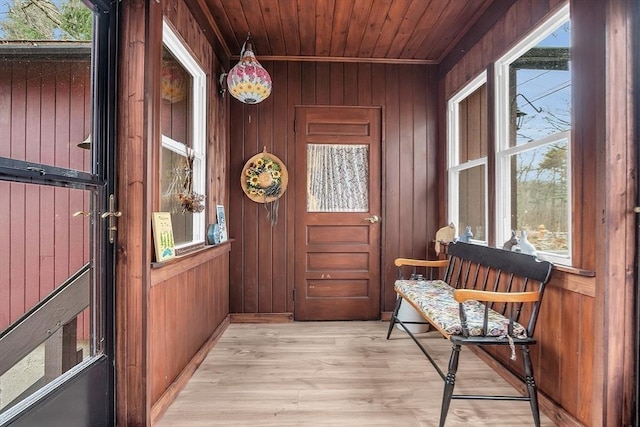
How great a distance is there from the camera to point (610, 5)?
152cm

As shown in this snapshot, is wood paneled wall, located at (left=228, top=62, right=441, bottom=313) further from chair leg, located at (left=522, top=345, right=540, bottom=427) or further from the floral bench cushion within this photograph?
chair leg, located at (left=522, top=345, right=540, bottom=427)

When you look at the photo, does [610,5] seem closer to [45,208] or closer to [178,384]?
[45,208]

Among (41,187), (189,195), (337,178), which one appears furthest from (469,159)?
(41,187)

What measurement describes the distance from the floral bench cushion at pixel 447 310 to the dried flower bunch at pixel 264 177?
1.44 meters

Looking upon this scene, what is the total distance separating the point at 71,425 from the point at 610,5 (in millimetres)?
Result: 2886

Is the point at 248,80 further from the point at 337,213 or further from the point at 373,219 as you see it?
the point at 373,219

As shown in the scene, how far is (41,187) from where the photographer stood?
1.25m

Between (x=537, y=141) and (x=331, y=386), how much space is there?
196 centimetres

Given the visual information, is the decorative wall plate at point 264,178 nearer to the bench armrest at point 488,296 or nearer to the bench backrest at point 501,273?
the bench backrest at point 501,273

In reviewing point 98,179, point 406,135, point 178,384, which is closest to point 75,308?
point 98,179

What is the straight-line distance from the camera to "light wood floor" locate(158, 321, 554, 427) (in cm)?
182

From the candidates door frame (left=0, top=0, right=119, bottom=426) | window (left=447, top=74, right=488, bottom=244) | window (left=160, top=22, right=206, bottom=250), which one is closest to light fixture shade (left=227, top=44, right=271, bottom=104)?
window (left=160, top=22, right=206, bottom=250)

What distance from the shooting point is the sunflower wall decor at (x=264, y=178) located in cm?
328

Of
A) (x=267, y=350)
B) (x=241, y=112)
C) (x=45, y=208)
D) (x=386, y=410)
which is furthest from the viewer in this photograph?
(x=241, y=112)
